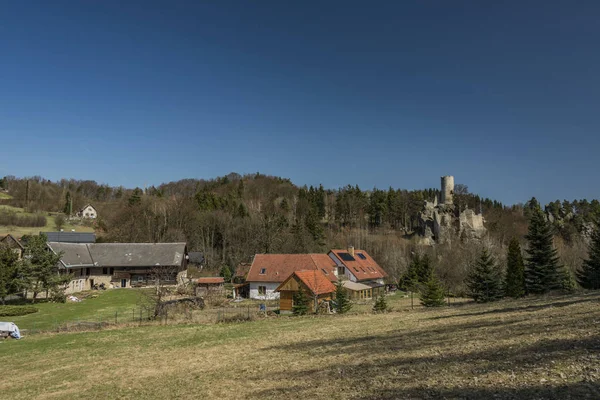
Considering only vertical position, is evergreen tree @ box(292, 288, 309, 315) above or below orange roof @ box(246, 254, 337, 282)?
below

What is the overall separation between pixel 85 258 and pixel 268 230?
33078 mm

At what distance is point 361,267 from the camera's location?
206 feet

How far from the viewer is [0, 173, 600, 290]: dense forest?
77.3m

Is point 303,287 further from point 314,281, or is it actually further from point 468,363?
point 468,363

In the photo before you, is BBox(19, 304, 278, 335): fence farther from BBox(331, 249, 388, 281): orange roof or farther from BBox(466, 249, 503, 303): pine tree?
BBox(331, 249, 388, 281): orange roof

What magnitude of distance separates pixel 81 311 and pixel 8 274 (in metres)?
10.5

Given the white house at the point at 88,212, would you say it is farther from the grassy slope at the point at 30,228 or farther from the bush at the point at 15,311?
the bush at the point at 15,311

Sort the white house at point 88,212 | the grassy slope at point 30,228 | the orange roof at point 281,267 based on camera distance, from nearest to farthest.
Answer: the orange roof at point 281,267 < the grassy slope at point 30,228 < the white house at point 88,212

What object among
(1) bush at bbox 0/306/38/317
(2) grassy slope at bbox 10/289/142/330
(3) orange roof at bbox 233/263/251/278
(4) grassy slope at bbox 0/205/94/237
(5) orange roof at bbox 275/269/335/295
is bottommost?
(2) grassy slope at bbox 10/289/142/330

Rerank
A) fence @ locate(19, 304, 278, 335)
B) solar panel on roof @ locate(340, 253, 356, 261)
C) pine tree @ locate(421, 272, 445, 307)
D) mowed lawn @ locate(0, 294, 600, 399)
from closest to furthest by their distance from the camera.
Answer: mowed lawn @ locate(0, 294, 600, 399) → fence @ locate(19, 304, 278, 335) → pine tree @ locate(421, 272, 445, 307) → solar panel on roof @ locate(340, 253, 356, 261)

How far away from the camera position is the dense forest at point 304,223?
77.3m

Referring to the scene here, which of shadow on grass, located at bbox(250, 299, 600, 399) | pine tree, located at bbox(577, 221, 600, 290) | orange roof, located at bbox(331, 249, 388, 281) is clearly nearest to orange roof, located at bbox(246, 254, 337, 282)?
orange roof, located at bbox(331, 249, 388, 281)

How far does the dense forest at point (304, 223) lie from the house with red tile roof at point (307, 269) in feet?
45.2

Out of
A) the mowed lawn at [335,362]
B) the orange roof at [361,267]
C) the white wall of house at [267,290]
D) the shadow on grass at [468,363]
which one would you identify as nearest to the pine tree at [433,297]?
the mowed lawn at [335,362]
